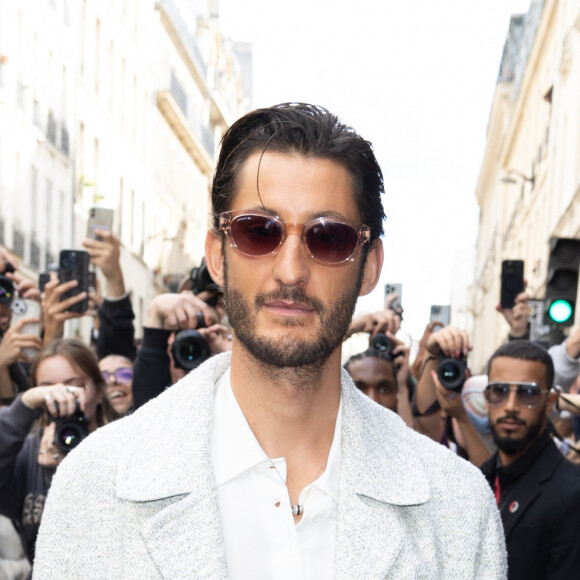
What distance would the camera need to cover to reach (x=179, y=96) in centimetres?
4700

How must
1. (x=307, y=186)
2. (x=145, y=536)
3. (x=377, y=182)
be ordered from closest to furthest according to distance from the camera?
(x=145, y=536) < (x=307, y=186) < (x=377, y=182)

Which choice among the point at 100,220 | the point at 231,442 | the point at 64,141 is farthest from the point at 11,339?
the point at 64,141

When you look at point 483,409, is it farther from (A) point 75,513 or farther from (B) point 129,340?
(A) point 75,513

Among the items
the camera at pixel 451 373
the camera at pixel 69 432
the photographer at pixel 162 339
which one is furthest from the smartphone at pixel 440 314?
the camera at pixel 69 432

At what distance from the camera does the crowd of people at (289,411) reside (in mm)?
2842

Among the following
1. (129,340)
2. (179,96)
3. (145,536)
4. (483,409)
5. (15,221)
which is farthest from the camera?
(179,96)

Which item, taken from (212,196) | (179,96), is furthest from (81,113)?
(212,196)

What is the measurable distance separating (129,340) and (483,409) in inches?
80.1

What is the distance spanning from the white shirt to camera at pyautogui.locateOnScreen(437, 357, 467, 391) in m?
3.65

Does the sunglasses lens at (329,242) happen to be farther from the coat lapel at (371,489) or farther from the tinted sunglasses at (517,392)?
the tinted sunglasses at (517,392)

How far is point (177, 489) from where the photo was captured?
275cm

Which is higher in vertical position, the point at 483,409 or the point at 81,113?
the point at 81,113

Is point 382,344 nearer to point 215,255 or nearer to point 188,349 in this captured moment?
point 188,349

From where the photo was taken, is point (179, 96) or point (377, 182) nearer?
point (377, 182)
